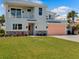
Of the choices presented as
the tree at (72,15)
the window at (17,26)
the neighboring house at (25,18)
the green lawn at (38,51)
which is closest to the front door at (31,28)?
the neighboring house at (25,18)

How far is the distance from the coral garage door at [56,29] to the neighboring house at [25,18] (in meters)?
0.57

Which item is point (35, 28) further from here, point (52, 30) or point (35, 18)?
point (52, 30)

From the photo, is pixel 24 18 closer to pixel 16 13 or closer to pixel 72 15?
pixel 16 13

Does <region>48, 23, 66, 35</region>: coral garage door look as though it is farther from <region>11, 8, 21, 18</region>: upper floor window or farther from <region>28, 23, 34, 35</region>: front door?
<region>11, 8, 21, 18</region>: upper floor window

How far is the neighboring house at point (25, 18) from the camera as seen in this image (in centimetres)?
3459

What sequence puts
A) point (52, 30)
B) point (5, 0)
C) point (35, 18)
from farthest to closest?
1. point (52, 30)
2. point (35, 18)
3. point (5, 0)

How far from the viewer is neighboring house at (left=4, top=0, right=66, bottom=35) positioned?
34594 millimetres

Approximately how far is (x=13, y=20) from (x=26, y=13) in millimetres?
3786

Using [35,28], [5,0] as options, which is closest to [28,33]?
[35,28]

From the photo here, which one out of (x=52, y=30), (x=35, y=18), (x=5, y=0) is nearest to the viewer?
(x=5, y=0)

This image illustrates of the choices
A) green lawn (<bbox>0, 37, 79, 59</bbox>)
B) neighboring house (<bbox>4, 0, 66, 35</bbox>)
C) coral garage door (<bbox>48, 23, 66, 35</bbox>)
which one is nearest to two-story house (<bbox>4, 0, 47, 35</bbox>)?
neighboring house (<bbox>4, 0, 66, 35</bbox>)

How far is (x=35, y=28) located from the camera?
121ft

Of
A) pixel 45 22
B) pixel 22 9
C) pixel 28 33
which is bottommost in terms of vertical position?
pixel 28 33

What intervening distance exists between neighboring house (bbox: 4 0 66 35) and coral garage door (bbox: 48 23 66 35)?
572 millimetres
